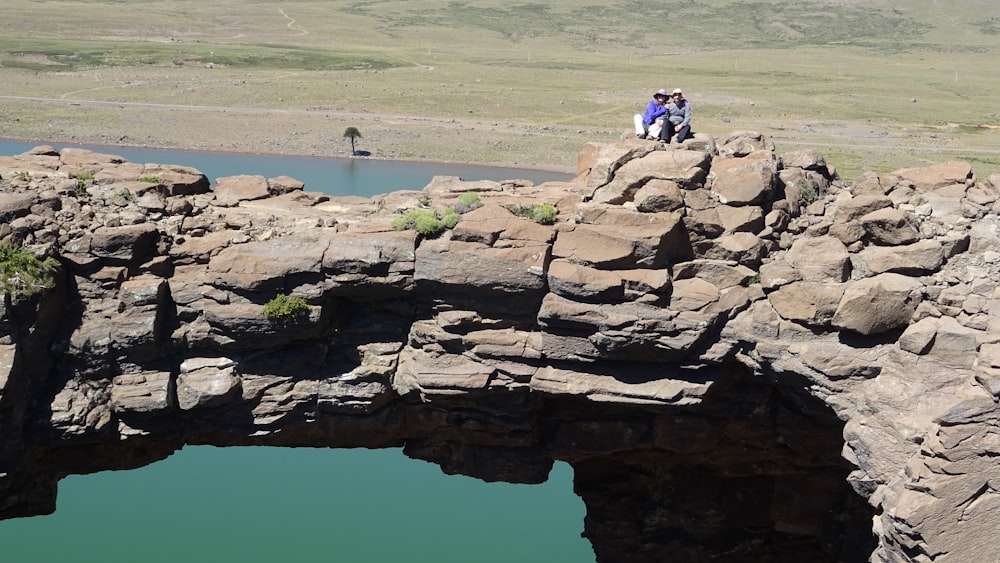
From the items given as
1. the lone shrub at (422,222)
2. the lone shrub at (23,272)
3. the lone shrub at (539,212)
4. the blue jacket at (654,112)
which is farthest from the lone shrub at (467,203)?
the lone shrub at (23,272)

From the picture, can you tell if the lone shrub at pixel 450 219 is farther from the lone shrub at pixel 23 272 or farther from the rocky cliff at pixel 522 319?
the lone shrub at pixel 23 272

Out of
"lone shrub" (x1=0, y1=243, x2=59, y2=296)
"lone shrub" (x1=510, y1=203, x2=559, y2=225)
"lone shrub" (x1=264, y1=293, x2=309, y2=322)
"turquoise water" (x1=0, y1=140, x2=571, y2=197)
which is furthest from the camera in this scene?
"turquoise water" (x1=0, y1=140, x2=571, y2=197)

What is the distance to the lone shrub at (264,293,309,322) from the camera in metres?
20.8

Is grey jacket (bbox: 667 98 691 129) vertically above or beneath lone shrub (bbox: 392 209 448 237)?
above

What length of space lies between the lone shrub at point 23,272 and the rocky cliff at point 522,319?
88 mm

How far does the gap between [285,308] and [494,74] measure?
93025 mm

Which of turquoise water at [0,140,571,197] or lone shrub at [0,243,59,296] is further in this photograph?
turquoise water at [0,140,571,197]

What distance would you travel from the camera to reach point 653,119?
24250mm

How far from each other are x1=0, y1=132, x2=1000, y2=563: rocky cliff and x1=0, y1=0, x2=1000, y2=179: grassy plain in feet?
131

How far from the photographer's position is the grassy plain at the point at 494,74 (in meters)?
71.5

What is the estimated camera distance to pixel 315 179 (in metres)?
44.8

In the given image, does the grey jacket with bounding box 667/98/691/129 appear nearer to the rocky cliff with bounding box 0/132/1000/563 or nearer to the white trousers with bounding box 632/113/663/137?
the white trousers with bounding box 632/113/663/137

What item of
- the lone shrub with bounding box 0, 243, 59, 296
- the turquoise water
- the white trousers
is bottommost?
the turquoise water

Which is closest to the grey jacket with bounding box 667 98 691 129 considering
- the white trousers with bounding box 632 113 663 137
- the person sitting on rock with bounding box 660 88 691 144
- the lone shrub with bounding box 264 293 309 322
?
the person sitting on rock with bounding box 660 88 691 144
